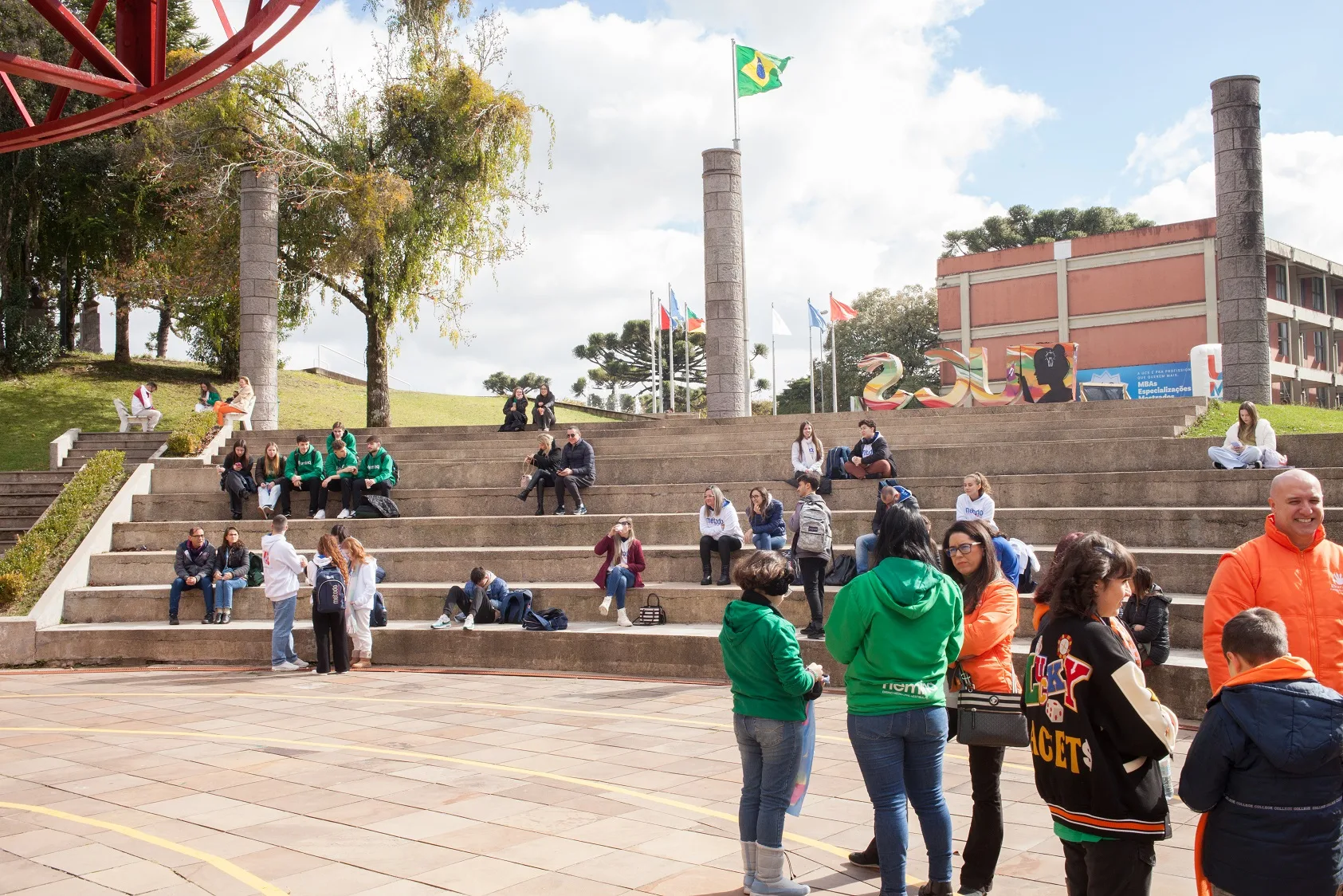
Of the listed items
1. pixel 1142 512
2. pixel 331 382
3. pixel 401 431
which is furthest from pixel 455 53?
pixel 1142 512

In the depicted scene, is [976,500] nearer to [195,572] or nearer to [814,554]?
[814,554]

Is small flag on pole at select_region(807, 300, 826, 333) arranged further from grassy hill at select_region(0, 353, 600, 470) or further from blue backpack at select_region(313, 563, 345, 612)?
blue backpack at select_region(313, 563, 345, 612)

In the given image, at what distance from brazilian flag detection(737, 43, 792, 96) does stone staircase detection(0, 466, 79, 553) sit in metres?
17.7

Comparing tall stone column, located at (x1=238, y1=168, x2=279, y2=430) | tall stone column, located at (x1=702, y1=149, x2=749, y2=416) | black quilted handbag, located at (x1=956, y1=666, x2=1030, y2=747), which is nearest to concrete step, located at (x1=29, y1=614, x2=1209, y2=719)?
black quilted handbag, located at (x1=956, y1=666, x2=1030, y2=747)

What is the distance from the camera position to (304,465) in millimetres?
18312

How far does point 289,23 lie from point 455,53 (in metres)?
20.0

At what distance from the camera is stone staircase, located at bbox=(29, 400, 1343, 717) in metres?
12.7

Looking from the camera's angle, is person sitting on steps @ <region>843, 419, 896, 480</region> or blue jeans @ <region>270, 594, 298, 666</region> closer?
blue jeans @ <region>270, 594, 298, 666</region>

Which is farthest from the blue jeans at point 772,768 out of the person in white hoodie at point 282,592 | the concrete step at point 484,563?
the person in white hoodie at point 282,592

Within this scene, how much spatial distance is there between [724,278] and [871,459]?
11.2 metres

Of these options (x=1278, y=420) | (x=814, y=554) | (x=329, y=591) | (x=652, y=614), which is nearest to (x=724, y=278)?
(x=1278, y=420)

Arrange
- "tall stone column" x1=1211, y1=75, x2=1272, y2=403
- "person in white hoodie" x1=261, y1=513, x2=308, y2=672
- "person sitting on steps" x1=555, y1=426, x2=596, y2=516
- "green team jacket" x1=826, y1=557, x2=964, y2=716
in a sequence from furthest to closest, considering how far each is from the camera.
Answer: "tall stone column" x1=1211, y1=75, x2=1272, y2=403 < "person sitting on steps" x1=555, y1=426, x2=596, y2=516 < "person in white hoodie" x1=261, y1=513, x2=308, y2=672 < "green team jacket" x1=826, y1=557, x2=964, y2=716

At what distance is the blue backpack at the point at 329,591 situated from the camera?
1280 centimetres

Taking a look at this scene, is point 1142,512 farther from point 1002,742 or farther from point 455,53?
point 455,53
